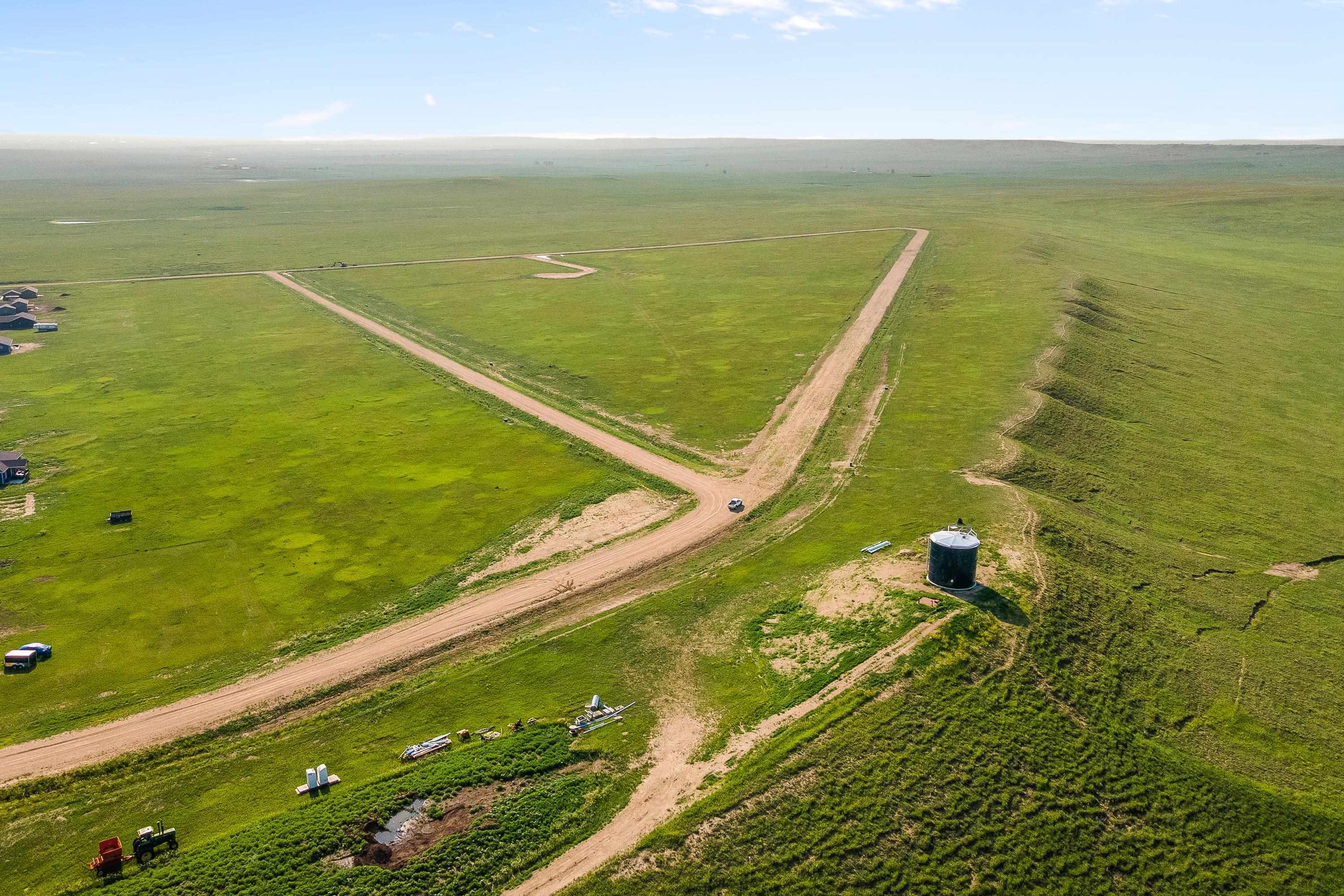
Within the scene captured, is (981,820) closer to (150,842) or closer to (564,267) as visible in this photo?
(150,842)

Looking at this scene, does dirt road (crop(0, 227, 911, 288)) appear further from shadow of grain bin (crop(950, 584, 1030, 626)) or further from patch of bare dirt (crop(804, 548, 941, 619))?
shadow of grain bin (crop(950, 584, 1030, 626))

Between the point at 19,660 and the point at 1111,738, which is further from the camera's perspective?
the point at 19,660

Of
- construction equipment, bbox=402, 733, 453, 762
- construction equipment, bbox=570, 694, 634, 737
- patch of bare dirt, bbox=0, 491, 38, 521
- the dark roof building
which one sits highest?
the dark roof building

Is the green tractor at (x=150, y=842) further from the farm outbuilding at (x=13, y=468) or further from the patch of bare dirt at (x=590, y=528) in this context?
the farm outbuilding at (x=13, y=468)

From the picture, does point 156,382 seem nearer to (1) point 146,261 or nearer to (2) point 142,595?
(2) point 142,595

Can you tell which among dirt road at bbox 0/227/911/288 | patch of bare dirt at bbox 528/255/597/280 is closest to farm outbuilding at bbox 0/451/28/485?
patch of bare dirt at bbox 528/255/597/280

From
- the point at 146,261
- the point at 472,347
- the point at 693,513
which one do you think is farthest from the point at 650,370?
the point at 146,261

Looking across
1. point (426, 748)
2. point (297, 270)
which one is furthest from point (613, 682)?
point (297, 270)
